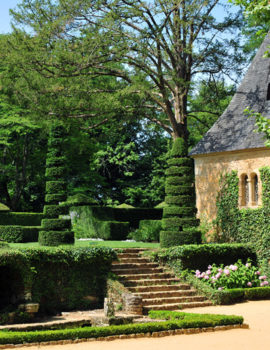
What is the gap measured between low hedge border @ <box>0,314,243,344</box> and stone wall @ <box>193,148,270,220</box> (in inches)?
381

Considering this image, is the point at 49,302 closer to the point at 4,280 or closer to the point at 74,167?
the point at 4,280

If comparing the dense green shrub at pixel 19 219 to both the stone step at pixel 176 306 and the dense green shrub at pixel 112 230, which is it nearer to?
the dense green shrub at pixel 112 230

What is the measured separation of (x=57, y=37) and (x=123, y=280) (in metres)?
11.8

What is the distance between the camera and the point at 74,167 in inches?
1628

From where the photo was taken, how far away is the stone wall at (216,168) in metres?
24.2

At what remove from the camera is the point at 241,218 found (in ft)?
80.2

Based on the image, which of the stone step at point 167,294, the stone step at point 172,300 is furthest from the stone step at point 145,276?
the stone step at point 172,300

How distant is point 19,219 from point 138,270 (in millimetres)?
14654

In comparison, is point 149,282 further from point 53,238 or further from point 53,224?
point 53,224

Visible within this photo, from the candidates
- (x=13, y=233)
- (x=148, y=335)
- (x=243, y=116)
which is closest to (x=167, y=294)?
(x=148, y=335)

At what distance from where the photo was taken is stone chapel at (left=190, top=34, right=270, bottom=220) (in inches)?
960

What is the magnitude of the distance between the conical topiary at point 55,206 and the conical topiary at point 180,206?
4199 mm

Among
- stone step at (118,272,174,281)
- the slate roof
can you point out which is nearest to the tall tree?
the slate roof

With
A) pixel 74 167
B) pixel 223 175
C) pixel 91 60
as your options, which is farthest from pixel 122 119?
pixel 74 167
